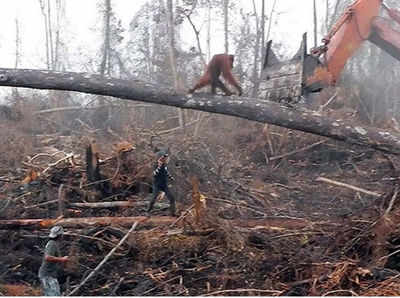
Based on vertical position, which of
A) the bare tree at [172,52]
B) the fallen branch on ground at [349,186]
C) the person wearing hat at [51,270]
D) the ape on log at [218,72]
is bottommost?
the person wearing hat at [51,270]

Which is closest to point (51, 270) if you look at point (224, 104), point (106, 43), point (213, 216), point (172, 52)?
point (213, 216)

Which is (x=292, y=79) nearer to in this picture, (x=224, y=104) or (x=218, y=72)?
(x=218, y=72)

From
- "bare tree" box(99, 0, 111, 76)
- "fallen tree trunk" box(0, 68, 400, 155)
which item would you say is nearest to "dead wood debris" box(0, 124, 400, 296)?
"fallen tree trunk" box(0, 68, 400, 155)

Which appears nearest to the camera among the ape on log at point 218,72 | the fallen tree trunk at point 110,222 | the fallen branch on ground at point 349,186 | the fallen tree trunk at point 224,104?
the fallen tree trunk at point 224,104

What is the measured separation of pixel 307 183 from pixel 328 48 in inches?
119

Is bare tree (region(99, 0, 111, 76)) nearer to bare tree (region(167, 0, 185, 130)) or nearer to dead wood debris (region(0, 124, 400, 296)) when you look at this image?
bare tree (region(167, 0, 185, 130))

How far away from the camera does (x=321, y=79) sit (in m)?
10.5

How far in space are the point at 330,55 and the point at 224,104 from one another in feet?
15.3

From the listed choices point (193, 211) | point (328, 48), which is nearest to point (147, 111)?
point (328, 48)

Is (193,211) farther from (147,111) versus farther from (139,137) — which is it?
(147,111)

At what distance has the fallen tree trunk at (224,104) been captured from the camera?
694cm

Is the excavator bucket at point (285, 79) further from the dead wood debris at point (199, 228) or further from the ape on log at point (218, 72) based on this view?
the ape on log at point (218, 72)

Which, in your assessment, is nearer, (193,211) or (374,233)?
(374,233)

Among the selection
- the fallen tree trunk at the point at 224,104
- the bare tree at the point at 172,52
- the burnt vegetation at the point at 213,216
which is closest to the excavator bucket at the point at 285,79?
the burnt vegetation at the point at 213,216
